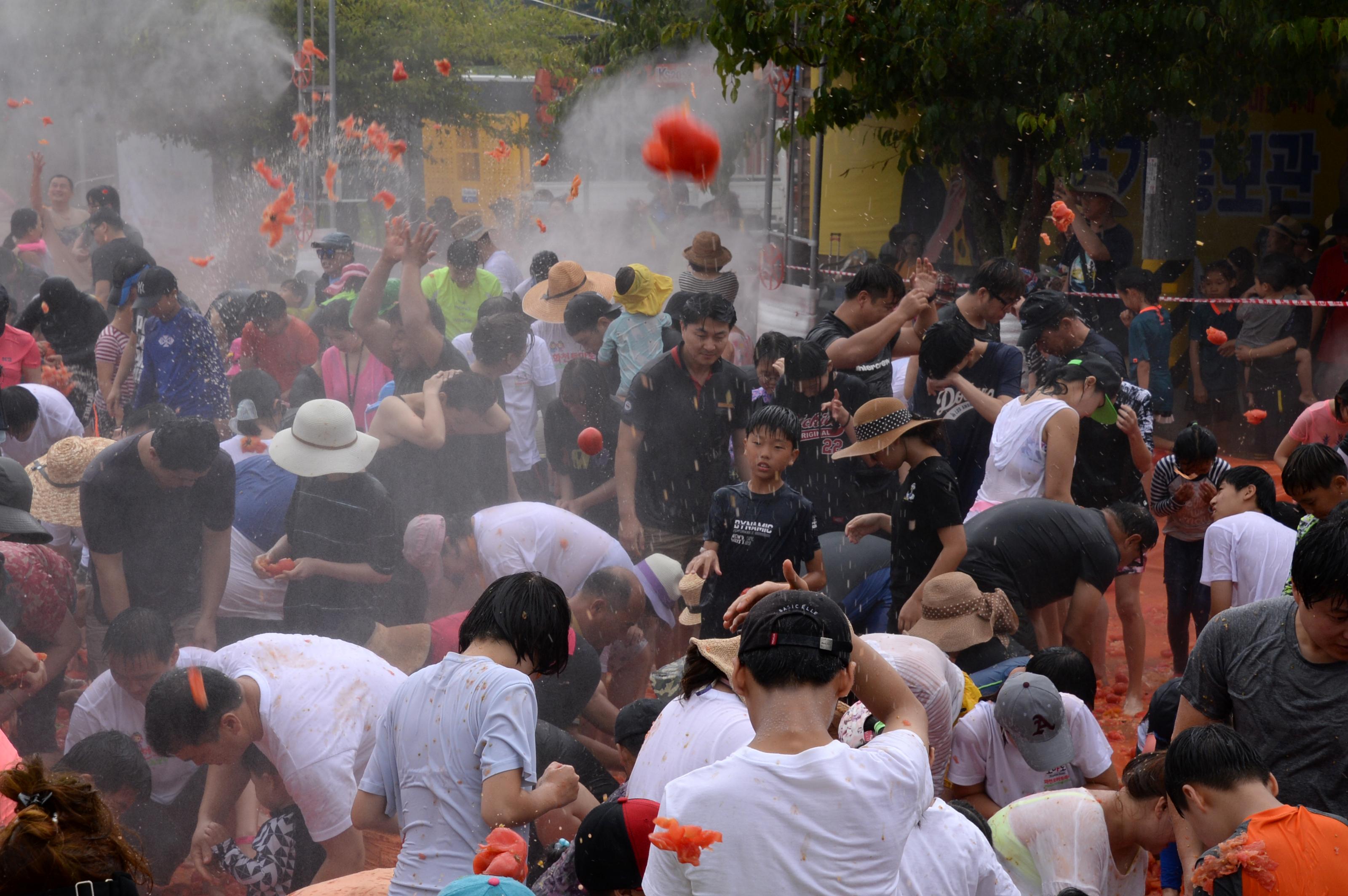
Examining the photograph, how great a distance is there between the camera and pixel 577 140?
794 inches

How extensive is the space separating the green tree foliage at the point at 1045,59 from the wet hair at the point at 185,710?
19.8ft

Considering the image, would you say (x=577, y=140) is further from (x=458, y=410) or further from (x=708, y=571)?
(x=708, y=571)

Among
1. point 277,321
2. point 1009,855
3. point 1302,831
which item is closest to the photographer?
point 1302,831

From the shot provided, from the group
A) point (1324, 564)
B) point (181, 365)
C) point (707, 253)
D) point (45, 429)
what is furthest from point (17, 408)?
point (1324, 564)

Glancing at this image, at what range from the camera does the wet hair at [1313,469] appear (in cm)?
378

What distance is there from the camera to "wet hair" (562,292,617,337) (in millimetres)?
6613

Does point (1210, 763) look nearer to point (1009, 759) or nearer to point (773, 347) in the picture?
point (1009, 759)

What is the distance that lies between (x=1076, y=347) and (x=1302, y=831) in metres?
3.43

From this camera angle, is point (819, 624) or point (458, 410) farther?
point (458, 410)

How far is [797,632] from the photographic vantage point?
6.41 feet

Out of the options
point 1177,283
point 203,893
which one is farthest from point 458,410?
point 1177,283

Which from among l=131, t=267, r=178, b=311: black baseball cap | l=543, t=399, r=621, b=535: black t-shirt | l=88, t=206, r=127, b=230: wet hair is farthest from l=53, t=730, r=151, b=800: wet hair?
l=88, t=206, r=127, b=230: wet hair

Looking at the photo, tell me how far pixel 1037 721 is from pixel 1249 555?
1620mm

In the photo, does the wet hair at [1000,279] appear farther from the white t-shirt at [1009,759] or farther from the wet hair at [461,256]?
the wet hair at [461,256]
